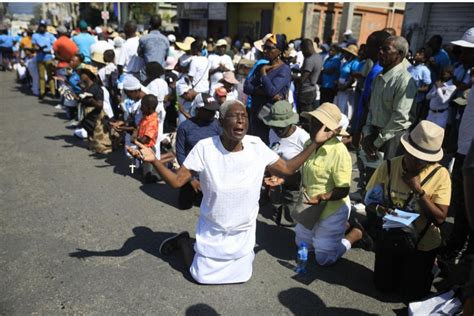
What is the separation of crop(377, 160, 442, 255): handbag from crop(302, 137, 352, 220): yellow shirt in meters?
0.43

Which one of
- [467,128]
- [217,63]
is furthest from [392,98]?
[217,63]

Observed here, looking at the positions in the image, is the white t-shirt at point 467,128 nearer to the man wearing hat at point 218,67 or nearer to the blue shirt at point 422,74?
the blue shirt at point 422,74

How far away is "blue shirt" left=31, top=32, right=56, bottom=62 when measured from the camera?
420 inches

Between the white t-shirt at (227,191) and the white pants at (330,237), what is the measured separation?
80cm

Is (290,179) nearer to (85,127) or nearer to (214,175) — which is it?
(214,175)

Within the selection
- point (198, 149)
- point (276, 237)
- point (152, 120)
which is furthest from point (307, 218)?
point (152, 120)

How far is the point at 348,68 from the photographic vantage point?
8.10 m

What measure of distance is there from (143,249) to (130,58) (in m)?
4.89

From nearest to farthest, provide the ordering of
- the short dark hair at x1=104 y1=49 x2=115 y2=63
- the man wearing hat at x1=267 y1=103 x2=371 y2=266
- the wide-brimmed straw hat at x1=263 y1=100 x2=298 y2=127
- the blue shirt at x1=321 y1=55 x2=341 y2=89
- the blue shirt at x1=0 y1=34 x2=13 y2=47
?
the man wearing hat at x1=267 y1=103 x2=371 y2=266, the wide-brimmed straw hat at x1=263 y1=100 x2=298 y2=127, the short dark hair at x1=104 y1=49 x2=115 y2=63, the blue shirt at x1=321 y1=55 x2=341 y2=89, the blue shirt at x1=0 y1=34 x2=13 y2=47

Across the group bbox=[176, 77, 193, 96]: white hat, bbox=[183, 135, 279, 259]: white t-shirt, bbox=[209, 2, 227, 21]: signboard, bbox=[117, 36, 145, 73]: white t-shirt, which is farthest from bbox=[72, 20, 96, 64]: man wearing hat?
bbox=[209, 2, 227, 21]: signboard

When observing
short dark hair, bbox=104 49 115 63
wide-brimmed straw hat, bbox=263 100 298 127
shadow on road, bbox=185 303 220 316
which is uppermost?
short dark hair, bbox=104 49 115 63

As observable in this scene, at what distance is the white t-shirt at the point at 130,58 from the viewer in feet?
25.3

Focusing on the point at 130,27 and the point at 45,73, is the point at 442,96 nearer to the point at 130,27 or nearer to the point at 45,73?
the point at 130,27

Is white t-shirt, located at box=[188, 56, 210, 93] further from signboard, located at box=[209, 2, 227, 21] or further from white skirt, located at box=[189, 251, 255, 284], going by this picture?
signboard, located at box=[209, 2, 227, 21]
